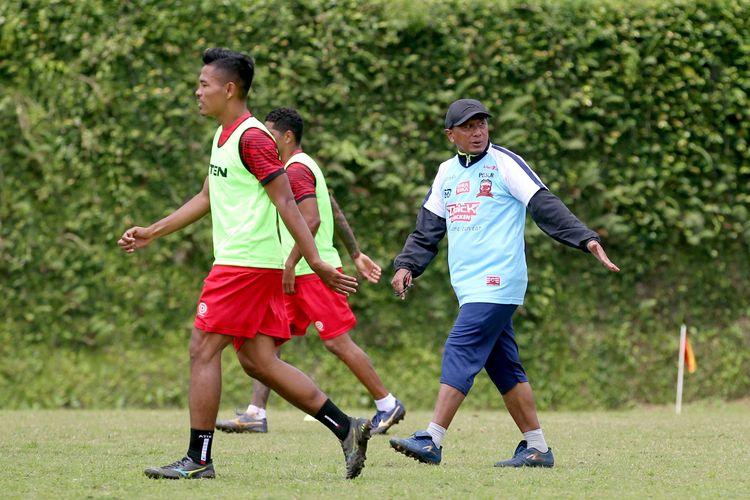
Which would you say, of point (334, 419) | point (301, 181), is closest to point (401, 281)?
point (334, 419)

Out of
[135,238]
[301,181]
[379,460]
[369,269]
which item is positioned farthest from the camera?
[301,181]

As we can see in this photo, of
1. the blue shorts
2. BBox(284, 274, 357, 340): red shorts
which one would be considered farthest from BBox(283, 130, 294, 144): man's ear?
the blue shorts

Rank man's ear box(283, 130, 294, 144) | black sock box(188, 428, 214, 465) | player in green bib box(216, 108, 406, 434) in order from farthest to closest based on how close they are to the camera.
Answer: man's ear box(283, 130, 294, 144)
player in green bib box(216, 108, 406, 434)
black sock box(188, 428, 214, 465)

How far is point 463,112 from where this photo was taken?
22.8ft

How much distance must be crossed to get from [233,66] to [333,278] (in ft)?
4.03

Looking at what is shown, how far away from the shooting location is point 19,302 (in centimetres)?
1159

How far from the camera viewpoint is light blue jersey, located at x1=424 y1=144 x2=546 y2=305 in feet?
22.2

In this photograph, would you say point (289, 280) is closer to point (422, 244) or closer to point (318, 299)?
point (318, 299)

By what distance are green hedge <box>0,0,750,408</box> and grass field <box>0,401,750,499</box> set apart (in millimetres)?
1263

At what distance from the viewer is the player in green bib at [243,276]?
19.4 feet

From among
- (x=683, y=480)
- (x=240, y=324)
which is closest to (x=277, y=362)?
(x=240, y=324)

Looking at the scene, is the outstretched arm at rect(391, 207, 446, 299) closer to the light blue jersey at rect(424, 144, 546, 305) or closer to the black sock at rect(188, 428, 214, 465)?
the light blue jersey at rect(424, 144, 546, 305)

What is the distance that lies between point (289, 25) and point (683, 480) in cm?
652

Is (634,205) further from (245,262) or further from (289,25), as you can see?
(245,262)
